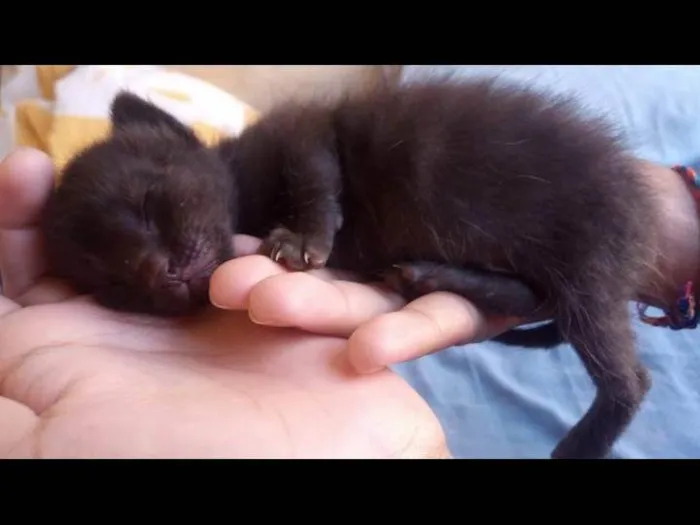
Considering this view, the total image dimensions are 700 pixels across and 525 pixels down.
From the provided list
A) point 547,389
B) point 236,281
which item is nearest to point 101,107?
point 236,281

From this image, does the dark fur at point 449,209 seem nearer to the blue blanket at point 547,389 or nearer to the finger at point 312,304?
the finger at point 312,304

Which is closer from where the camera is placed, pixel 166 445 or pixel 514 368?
pixel 166 445

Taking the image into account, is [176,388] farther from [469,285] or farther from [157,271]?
[469,285]

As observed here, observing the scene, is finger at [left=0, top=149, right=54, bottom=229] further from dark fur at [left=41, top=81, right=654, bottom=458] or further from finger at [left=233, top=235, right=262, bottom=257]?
finger at [left=233, top=235, right=262, bottom=257]

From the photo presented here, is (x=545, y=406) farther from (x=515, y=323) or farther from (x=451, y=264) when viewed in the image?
(x=451, y=264)

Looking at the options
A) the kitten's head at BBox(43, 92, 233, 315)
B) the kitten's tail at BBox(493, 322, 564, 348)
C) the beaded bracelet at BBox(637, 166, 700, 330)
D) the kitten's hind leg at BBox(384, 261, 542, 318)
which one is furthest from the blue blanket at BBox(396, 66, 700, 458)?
the kitten's head at BBox(43, 92, 233, 315)
